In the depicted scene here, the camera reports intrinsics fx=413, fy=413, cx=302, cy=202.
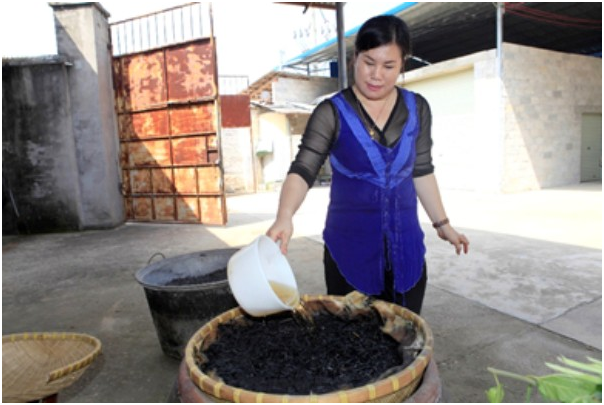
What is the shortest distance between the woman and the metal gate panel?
17.0ft

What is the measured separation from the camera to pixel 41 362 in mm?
2053

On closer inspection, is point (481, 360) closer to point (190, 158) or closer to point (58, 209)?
point (190, 158)

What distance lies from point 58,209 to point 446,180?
29.8 ft

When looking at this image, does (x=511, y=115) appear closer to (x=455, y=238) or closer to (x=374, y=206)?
(x=455, y=238)

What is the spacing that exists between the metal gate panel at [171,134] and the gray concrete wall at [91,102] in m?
0.34

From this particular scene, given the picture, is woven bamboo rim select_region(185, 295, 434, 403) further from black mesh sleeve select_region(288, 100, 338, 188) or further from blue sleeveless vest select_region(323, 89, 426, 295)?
black mesh sleeve select_region(288, 100, 338, 188)

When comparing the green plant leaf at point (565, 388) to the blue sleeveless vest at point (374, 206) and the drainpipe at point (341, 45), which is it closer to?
the blue sleeveless vest at point (374, 206)

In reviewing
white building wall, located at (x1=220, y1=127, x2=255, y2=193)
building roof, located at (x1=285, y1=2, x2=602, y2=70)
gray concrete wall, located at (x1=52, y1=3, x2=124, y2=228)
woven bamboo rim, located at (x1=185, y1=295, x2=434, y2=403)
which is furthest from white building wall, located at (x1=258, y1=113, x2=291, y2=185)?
woven bamboo rim, located at (x1=185, y1=295, x2=434, y2=403)

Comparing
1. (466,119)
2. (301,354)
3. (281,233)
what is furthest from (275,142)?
(301,354)

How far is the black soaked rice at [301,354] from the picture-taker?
1.06 metres

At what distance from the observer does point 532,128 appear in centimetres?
1011

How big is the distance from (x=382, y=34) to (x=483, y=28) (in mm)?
14548

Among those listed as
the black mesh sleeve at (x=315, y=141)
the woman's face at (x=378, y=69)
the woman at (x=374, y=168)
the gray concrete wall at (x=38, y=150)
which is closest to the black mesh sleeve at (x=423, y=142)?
the woman at (x=374, y=168)

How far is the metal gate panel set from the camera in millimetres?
6426
